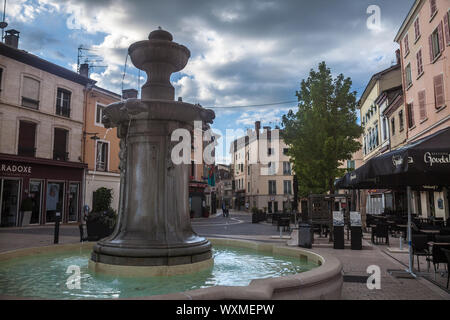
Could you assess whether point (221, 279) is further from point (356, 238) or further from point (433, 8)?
point (433, 8)

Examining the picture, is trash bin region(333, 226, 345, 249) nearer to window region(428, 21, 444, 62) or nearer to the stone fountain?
the stone fountain

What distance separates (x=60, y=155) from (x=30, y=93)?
14.7 ft

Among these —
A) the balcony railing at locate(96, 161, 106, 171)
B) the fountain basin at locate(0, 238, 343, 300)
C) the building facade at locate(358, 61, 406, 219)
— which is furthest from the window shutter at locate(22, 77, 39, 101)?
the building facade at locate(358, 61, 406, 219)

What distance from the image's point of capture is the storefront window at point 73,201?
80.1ft

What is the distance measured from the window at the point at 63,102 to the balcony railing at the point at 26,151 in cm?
343

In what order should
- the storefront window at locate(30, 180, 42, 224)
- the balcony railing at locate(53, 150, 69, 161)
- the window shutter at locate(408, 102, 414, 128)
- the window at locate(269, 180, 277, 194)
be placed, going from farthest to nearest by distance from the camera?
the window at locate(269, 180, 277, 194) → the balcony railing at locate(53, 150, 69, 161) → the window shutter at locate(408, 102, 414, 128) → the storefront window at locate(30, 180, 42, 224)

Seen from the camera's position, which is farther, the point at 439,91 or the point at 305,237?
the point at 439,91

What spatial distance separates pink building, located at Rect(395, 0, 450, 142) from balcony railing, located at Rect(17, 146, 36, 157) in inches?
A: 930

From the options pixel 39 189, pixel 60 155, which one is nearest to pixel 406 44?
pixel 60 155

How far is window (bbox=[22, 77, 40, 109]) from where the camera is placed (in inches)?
854

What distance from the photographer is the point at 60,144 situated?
24.0 m

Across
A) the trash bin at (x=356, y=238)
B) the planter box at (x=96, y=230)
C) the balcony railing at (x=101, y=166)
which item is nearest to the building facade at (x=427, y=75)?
the trash bin at (x=356, y=238)

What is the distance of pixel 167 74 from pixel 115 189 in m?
23.4

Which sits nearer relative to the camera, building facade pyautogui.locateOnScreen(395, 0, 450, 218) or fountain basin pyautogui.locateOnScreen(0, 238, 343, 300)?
fountain basin pyautogui.locateOnScreen(0, 238, 343, 300)
